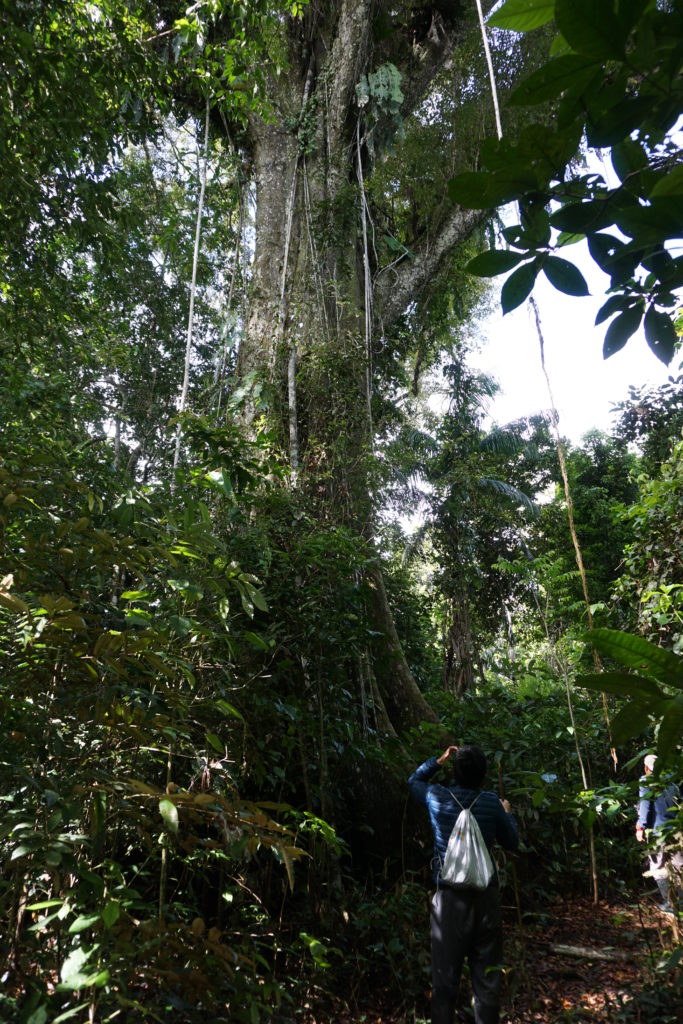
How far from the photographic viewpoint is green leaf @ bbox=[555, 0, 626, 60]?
2.79 ft

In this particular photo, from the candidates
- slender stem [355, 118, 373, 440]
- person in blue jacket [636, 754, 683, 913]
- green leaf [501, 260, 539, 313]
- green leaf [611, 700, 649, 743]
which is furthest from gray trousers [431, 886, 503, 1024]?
slender stem [355, 118, 373, 440]

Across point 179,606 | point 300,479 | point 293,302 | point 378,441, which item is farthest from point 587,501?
point 179,606

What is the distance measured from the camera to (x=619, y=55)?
88cm

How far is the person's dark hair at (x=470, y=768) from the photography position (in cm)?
277

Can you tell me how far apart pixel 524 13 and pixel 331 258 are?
527cm

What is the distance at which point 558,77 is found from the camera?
92cm

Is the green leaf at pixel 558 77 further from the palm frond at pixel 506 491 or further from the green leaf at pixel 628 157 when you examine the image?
the palm frond at pixel 506 491

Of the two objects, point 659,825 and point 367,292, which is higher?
point 367,292

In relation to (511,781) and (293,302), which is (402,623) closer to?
(511,781)

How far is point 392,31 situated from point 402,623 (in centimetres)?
601

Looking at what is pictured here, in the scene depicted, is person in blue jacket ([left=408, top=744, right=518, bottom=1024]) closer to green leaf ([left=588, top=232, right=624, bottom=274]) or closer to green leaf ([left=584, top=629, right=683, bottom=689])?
green leaf ([left=584, top=629, right=683, bottom=689])

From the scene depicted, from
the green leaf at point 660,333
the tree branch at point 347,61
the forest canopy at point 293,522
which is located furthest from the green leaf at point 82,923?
the tree branch at point 347,61

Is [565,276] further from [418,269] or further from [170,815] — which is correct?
[418,269]

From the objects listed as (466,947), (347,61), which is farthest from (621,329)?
(347,61)
